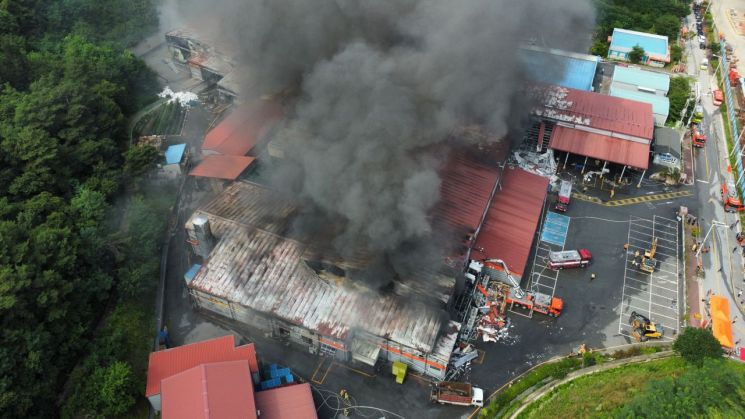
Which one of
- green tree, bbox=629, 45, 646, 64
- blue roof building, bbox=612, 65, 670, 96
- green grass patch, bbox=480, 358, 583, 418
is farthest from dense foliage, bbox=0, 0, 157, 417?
green tree, bbox=629, 45, 646, 64

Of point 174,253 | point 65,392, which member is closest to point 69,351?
point 65,392

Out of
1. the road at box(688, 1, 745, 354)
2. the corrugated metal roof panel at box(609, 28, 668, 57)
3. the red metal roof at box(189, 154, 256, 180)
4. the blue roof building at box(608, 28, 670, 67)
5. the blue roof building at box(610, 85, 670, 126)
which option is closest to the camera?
Answer: the road at box(688, 1, 745, 354)

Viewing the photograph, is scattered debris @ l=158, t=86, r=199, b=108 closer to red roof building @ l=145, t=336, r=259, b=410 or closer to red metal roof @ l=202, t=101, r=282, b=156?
red metal roof @ l=202, t=101, r=282, b=156

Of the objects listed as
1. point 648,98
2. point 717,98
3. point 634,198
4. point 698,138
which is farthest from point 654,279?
point 717,98

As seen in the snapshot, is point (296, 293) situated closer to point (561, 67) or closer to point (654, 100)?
point (561, 67)

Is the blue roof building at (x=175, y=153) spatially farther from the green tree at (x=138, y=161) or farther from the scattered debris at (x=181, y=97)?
the scattered debris at (x=181, y=97)

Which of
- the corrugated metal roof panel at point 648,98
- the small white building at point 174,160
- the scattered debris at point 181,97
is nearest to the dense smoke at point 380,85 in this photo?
the small white building at point 174,160

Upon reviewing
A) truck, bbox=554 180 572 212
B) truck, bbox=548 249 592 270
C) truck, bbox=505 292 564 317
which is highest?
truck, bbox=554 180 572 212
